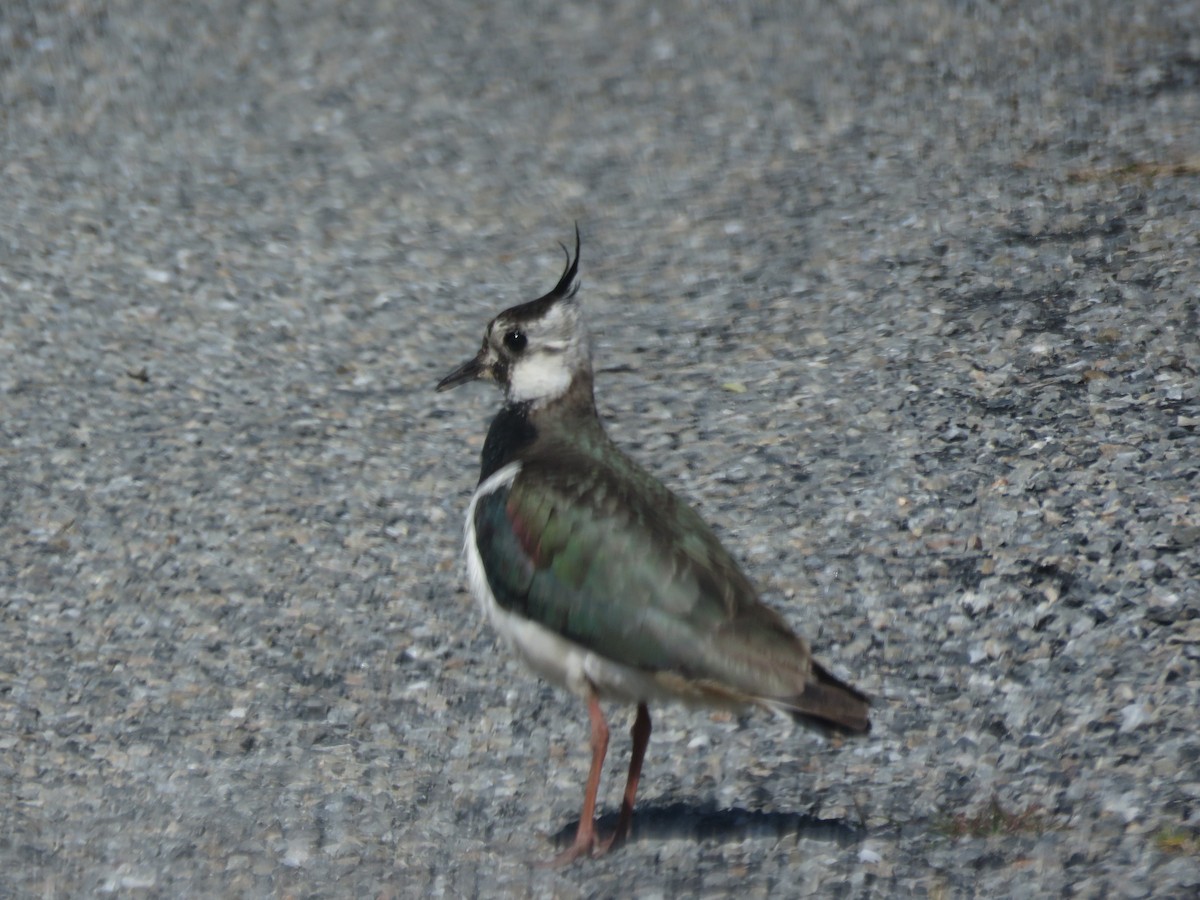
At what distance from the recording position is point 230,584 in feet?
22.0

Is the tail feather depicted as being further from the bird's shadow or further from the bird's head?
the bird's head

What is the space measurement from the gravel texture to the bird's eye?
1324mm

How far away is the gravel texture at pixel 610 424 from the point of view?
5113 millimetres

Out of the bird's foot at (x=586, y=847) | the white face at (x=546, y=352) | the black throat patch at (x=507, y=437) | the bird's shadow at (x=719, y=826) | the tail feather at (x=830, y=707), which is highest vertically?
the white face at (x=546, y=352)

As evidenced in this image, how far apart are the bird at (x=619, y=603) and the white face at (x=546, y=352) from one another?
26 cm

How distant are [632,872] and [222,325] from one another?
16.8 ft

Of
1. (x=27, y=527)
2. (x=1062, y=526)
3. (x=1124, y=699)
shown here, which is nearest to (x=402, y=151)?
(x=27, y=527)

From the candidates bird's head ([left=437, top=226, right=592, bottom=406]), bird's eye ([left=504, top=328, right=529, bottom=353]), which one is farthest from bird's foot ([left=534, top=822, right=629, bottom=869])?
bird's eye ([left=504, top=328, right=529, bottom=353])

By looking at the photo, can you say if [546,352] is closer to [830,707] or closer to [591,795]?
[591,795]

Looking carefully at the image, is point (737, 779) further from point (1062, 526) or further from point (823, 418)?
point (823, 418)

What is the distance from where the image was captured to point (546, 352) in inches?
222

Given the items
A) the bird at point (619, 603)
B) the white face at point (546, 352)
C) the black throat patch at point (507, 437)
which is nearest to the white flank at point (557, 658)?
the bird at point (619, 603)

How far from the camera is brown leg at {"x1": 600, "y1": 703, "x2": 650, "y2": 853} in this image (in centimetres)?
491

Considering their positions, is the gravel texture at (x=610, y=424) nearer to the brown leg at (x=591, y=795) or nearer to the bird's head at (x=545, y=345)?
the brown leg at (x=591, y=795)
